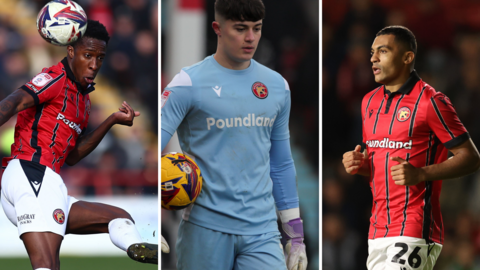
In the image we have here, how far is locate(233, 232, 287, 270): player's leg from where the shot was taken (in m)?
3.10

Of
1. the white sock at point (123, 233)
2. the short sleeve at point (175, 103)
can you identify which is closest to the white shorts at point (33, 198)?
the white sock at point (123, 233)

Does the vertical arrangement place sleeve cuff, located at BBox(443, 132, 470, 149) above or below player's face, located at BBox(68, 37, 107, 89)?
below

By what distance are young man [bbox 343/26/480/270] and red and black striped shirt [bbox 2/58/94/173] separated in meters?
1.89

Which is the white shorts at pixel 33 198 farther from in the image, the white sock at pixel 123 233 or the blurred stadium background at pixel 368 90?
the blurred stadium background at pixel 368 90

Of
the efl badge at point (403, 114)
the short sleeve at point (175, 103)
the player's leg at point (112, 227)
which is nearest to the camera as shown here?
the short sleeve at point (175, 103)

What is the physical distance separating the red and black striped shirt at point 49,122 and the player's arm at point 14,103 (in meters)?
Result: 0.04

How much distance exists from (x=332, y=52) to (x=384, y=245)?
5.92ft

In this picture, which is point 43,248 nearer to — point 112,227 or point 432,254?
point 112,227

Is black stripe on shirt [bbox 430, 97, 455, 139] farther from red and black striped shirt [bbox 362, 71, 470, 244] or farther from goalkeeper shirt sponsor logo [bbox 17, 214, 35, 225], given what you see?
goalkeeper shirt sponsor logo [bbox 17, 214, 35, 225]

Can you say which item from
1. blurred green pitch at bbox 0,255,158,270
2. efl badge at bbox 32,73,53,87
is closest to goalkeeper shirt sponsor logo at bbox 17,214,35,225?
efl badge at bbox 32,73,53,87

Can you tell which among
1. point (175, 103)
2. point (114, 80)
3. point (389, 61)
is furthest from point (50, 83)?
point (114, 80)

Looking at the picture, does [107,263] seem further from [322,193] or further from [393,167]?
[393,167]

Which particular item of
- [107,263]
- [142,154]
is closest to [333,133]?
[142,154]

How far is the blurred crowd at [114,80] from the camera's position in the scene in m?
5.77
